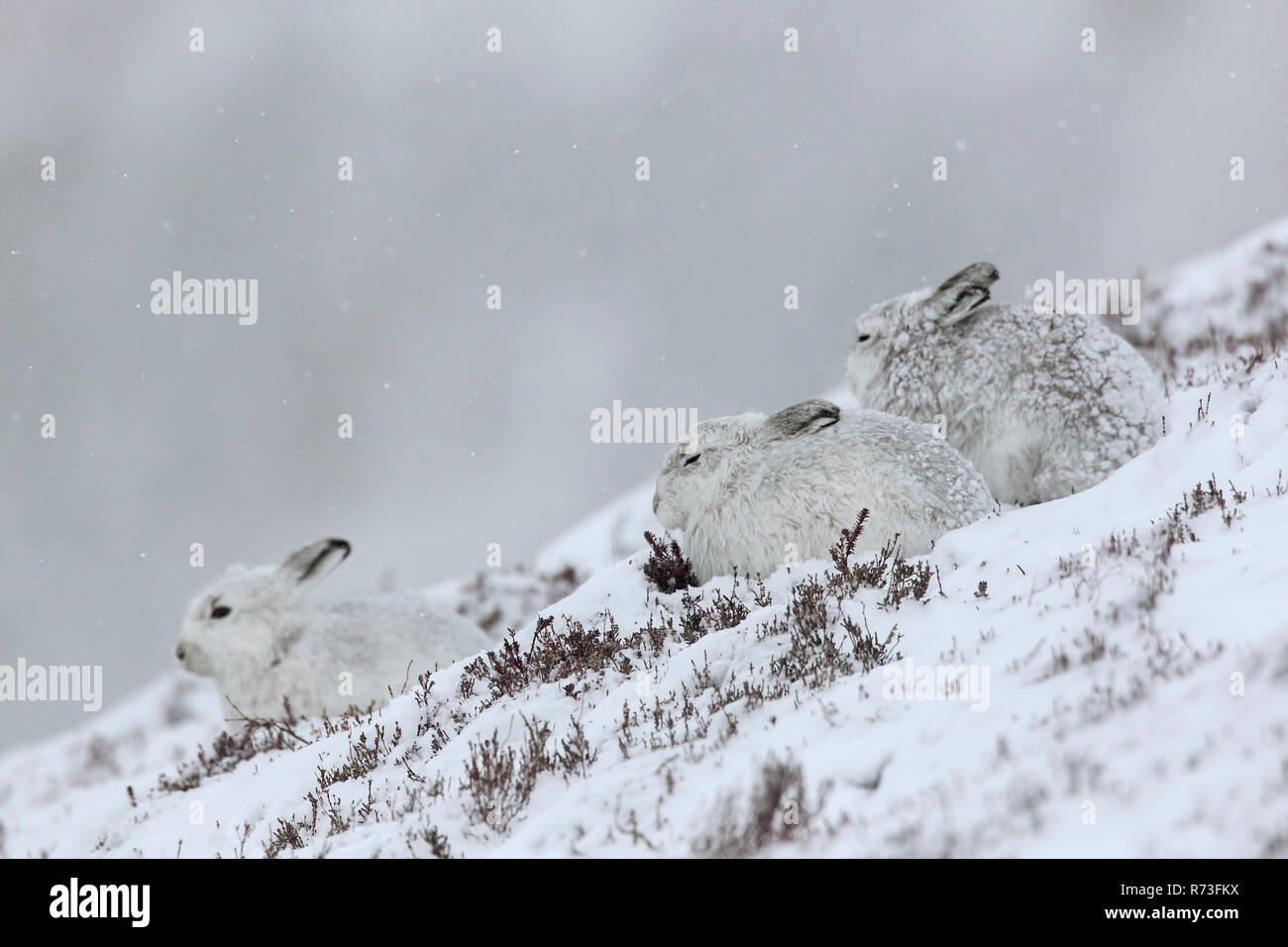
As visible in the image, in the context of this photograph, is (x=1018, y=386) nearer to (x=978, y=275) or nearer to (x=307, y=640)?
(x=978, y=275)

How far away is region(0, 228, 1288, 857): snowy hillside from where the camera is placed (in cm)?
330

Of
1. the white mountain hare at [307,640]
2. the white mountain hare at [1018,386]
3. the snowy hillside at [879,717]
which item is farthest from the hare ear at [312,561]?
the white mountain hare at [1018,386]

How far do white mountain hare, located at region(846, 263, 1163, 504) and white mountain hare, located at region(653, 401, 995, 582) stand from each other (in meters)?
0.87

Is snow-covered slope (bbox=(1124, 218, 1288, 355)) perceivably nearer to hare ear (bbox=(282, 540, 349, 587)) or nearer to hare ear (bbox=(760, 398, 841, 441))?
hare ear (bbox=(760, 398, 841, 441))

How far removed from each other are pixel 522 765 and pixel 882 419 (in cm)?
428

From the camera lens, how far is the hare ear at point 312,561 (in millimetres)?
10016

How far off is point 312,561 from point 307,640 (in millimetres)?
828

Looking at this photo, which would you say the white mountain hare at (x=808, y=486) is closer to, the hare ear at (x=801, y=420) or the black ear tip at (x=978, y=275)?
the hare ear at (x=801, y=420)

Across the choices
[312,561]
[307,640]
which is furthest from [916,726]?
[312,561]

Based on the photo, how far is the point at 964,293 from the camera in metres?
9.02

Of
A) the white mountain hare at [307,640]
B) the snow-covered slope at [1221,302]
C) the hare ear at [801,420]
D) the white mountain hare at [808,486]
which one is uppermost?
the snow-covered slope at [1221,302]

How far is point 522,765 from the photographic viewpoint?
4852mm
